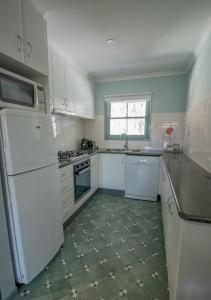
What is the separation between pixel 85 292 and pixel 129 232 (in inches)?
35.6

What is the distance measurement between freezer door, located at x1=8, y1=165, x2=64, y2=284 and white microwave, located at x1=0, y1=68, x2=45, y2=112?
578 mm

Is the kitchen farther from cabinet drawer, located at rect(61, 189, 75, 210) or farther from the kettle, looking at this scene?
the kettle

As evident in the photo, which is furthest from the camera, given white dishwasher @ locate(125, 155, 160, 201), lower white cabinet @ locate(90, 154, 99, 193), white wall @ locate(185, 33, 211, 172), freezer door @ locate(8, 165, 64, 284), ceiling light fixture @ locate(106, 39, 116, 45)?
lower white cabinet @ locate(90, 154, 99, 193)

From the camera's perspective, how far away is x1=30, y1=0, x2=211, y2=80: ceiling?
1.43 meters

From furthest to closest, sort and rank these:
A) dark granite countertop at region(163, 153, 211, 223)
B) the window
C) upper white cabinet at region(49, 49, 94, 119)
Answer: the window
upper white cabinet at region(49, 49, 94, 119)
dark granite countertop at region(163, 153, 211, 223)

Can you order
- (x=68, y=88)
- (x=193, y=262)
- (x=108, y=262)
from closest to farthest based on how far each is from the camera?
1. (x=193, y=262)
2. (x=108, y=262)
3. (x=68, y=88)

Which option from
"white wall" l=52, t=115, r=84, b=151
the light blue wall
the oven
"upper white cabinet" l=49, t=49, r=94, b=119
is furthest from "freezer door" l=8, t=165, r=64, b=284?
the light blue wall

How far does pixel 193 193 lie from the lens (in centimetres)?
110

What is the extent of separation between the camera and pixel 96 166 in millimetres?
3178

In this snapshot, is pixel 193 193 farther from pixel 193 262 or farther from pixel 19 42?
pixel 19 42

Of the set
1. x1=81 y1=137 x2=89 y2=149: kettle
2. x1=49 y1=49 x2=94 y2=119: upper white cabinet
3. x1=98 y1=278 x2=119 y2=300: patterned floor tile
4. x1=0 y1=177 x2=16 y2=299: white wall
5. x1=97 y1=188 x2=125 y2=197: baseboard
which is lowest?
x1=98 y1=278 x2=119 y2=300: patterned floor tile

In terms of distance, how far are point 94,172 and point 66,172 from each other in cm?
105

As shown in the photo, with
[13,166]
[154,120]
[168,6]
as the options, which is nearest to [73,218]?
[13,166]

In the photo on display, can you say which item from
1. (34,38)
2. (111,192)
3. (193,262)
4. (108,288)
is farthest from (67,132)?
(193,262)
